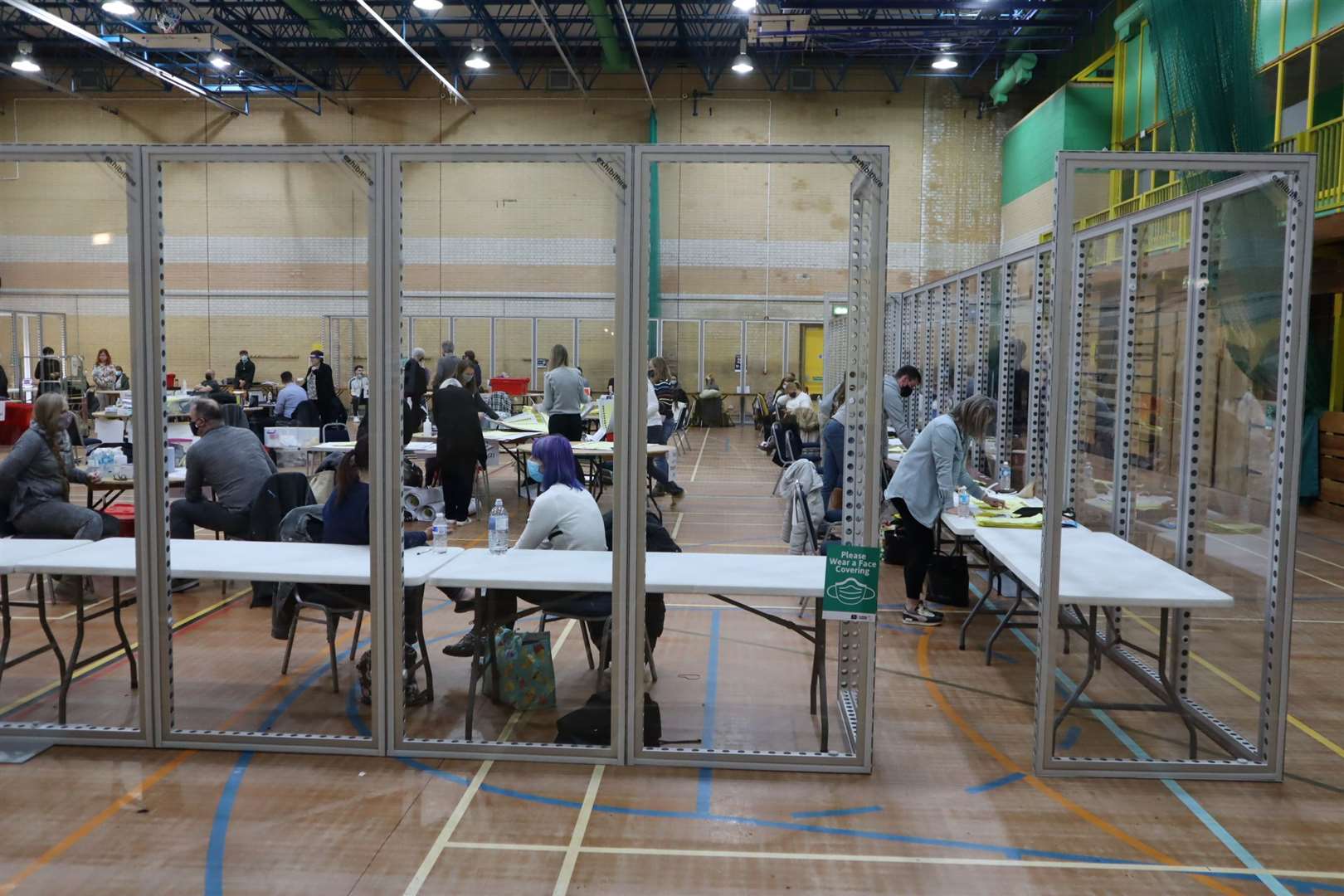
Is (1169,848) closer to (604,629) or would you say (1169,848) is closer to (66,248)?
(604,629)

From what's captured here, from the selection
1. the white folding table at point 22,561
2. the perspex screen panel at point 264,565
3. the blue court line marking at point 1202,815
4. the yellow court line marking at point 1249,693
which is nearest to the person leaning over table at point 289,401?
the perspex screen panel at point 264,565

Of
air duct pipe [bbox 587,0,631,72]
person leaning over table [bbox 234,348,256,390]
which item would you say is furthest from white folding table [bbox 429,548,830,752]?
air duct pipe [bbox 587,0,631,72]

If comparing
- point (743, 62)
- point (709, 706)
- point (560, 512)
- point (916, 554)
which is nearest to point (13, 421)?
point (743, 62)

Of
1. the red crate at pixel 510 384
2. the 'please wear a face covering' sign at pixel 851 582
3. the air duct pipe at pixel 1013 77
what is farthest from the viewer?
the air duct pipe at pixel 1013 77

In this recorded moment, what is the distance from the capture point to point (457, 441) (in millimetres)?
8297

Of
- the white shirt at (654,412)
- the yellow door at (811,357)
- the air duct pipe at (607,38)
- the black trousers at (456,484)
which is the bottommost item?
the black trousers at (456,484)

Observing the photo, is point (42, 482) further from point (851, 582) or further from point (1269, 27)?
point (1269, 27)

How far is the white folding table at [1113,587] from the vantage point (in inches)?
152

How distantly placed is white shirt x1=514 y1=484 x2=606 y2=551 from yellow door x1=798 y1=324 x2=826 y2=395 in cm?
1565

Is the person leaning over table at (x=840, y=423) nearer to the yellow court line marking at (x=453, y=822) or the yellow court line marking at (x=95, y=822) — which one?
the yellow court line marking at (x=453, y=822)

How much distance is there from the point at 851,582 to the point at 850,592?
34 mm

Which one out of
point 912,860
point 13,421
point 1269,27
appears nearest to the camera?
point 912,860

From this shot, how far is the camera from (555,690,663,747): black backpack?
13.5 feet

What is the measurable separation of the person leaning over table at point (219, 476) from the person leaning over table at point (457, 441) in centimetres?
201
